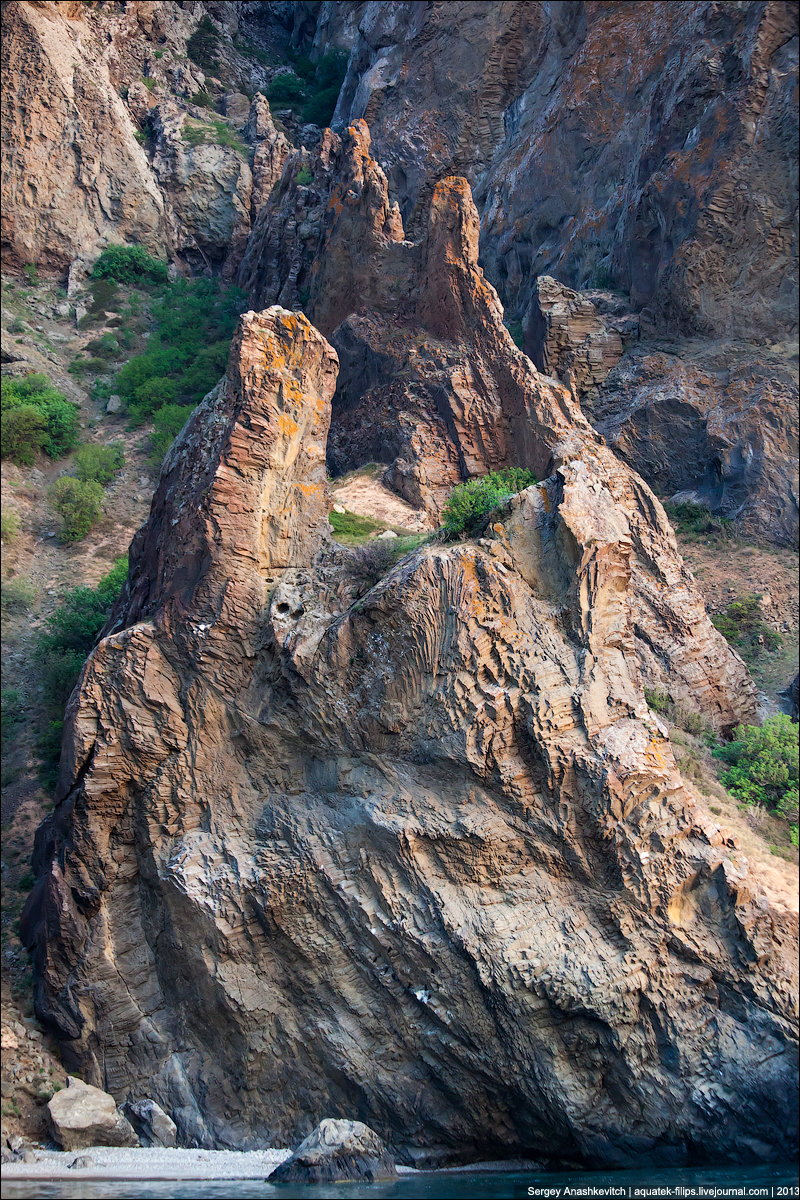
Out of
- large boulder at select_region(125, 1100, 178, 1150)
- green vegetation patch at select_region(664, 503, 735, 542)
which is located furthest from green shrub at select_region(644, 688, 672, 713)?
large boulder at select_region(125, 1100, 178, 1150)

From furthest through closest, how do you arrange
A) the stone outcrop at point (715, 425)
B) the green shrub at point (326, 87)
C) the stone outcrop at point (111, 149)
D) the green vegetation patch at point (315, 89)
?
1. the green vegetation patch at point (315, 89)
2. the green shrub at point (326, 87)
3. the stone outcrop at point (111, 149)
4. the stone outcrop at point (715, 425)

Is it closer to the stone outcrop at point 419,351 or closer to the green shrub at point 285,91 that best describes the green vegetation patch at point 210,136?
the green shrub at point 285,91

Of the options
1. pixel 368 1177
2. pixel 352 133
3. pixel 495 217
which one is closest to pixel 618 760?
pixel 368 1177

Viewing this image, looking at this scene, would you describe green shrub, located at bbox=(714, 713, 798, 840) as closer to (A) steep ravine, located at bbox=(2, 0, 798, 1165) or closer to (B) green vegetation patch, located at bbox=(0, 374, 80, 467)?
(A) steep ravine, located at bbox=(2, 0, 798, 1165)

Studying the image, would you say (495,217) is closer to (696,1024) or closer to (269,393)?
(269,393)

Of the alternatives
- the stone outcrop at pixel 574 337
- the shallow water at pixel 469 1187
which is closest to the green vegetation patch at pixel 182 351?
the stone outcrop at pixel 574 337

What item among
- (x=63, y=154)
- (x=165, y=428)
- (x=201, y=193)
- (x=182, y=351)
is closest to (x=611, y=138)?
(x=182, y=351)
